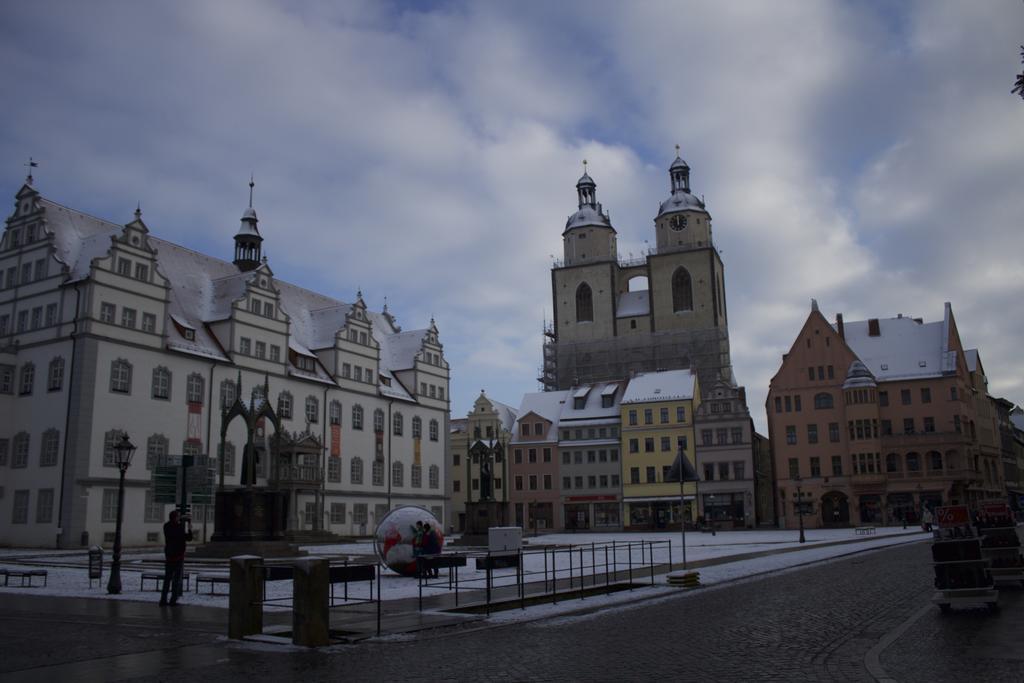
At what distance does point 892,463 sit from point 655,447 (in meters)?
20.5

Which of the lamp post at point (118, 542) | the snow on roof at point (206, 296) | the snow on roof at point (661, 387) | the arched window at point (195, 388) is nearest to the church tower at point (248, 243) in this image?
the snow on roof at point (206, 296)

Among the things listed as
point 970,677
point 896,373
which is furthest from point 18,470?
point 896,373

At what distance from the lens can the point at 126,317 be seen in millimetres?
50500

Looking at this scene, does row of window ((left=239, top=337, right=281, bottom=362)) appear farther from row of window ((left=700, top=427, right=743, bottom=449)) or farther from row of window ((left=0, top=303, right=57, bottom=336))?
row of window ((left=700, top=427, right=743, bottom=449))

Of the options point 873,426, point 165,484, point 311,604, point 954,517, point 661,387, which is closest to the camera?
point 311,604

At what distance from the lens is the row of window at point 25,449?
47188 millimetres

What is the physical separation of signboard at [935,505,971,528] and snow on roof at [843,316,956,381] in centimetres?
6838

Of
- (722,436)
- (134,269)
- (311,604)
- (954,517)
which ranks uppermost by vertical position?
(134,269)

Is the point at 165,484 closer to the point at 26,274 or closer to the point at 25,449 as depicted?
the point at 25,449

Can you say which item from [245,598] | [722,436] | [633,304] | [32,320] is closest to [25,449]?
[32,320]

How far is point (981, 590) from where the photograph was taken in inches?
614

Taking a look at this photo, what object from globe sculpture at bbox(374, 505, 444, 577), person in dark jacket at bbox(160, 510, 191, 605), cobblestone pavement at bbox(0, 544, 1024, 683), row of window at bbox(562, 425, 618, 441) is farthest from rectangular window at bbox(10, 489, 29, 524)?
row of window at bbox(562, 425, 618, 441)

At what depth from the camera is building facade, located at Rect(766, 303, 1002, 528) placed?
7594 cm

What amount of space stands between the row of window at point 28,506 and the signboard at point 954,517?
44047 millimetres
